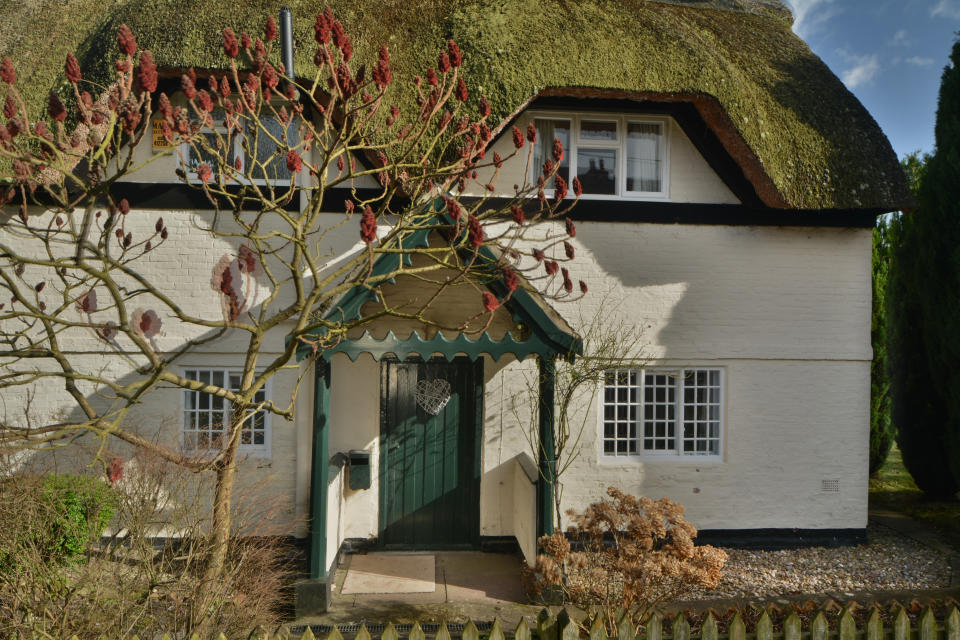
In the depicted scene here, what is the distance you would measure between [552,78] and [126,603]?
22.5 ft

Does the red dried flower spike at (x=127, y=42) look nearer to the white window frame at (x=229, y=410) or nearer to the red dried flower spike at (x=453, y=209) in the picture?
the red dried flower spike at (x=453, y=209)

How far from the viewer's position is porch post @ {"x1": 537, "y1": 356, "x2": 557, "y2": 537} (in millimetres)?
6515

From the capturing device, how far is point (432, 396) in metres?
8.16

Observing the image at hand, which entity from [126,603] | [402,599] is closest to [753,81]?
[402,599]

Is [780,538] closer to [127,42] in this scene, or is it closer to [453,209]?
[453,209]

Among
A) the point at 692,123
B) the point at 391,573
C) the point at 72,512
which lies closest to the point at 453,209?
the point at 72,512

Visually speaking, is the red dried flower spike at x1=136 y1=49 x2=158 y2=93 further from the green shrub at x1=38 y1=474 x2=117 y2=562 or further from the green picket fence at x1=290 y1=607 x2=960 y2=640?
the green picket fence at x1=290 y1=607 x2=960 y2=640

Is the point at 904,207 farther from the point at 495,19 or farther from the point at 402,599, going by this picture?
the point at 402,599

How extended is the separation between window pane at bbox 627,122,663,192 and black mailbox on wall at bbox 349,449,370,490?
4.97 metres

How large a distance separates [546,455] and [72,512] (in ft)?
14.7

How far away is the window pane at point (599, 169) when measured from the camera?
28.0ft

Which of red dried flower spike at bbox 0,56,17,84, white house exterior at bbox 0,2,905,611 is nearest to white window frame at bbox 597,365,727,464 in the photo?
white house exterior at bbox 0,2,905,611

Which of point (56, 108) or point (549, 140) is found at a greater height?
point (549, 140)

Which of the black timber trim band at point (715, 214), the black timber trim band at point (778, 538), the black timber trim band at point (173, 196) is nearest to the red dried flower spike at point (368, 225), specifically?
the black timber trim band at point (173, 196)
